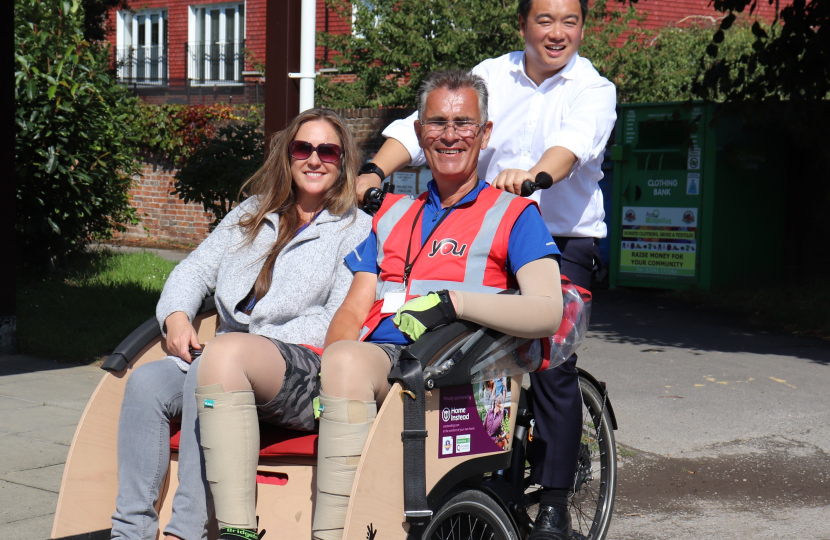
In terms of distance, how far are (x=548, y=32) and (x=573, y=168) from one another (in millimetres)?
484

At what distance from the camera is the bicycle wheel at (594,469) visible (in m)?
3.62

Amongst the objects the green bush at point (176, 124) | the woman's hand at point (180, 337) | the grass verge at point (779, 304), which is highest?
the green bush at point (176, 124)

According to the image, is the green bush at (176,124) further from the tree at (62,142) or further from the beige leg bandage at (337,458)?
the beige leg bandage at (337,458)

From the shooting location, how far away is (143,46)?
25812 mm

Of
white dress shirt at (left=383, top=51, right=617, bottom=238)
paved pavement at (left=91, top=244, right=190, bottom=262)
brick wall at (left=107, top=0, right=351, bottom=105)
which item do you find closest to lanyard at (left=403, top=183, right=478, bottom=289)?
white dress shirt at (left=383, top=51, right=617, bottom=238)

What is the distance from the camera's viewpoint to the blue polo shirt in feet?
9.19

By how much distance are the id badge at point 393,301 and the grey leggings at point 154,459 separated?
2.05 ft

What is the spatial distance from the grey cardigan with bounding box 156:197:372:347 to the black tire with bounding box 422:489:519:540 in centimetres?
77

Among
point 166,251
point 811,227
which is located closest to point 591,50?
point 811,227

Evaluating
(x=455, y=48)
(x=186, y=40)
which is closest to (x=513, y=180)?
(x=455, y=48)

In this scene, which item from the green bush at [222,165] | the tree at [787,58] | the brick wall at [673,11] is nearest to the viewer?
the green bush at [222,165]

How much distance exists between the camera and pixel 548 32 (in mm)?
3236

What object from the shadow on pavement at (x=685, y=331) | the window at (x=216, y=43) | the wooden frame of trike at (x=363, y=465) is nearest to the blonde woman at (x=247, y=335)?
the wooden frame of trike at (x=363, y=465)

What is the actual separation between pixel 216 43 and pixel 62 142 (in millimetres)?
15809
